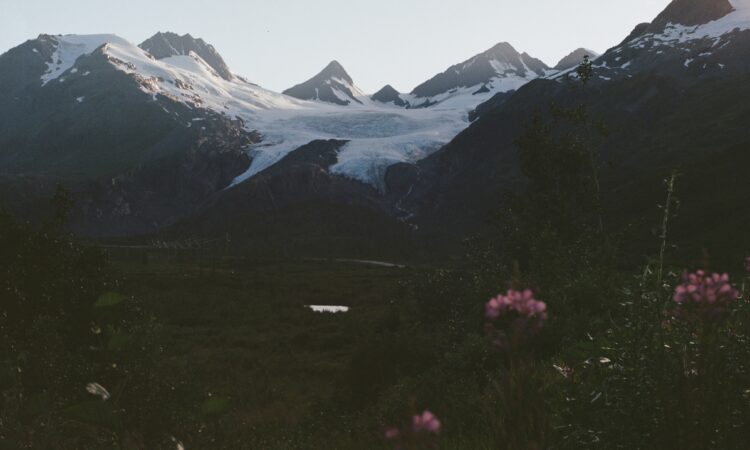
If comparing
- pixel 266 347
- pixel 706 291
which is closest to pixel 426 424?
pixel 706 291

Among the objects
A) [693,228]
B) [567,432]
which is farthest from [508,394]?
[693,228]

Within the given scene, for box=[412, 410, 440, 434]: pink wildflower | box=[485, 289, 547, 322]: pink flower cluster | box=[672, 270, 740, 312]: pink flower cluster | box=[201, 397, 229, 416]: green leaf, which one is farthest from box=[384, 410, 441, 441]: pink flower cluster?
box=[201, 397, 229, 416]: green leaf

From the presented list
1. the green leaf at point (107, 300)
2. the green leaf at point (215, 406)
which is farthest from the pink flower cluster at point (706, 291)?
the green leaf at point (107, 300)

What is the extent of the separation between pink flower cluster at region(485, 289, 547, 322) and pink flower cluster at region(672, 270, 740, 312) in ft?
3.50

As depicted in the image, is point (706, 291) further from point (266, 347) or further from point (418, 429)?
point (266, 347)

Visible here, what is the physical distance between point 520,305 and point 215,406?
3218 millimetres

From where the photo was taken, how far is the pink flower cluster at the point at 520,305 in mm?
2568

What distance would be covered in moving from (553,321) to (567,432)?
615 cm

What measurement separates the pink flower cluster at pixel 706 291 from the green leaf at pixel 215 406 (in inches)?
140

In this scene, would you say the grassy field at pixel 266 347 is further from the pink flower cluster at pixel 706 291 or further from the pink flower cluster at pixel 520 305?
the pink flower cluster at pixel 706 291

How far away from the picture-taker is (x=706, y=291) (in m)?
3.09

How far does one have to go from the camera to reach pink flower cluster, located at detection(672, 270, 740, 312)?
3045mm

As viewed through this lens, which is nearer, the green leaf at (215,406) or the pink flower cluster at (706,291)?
the pink flower cluster at (706,291)

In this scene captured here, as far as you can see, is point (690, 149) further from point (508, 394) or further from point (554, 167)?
point (508, 394)
